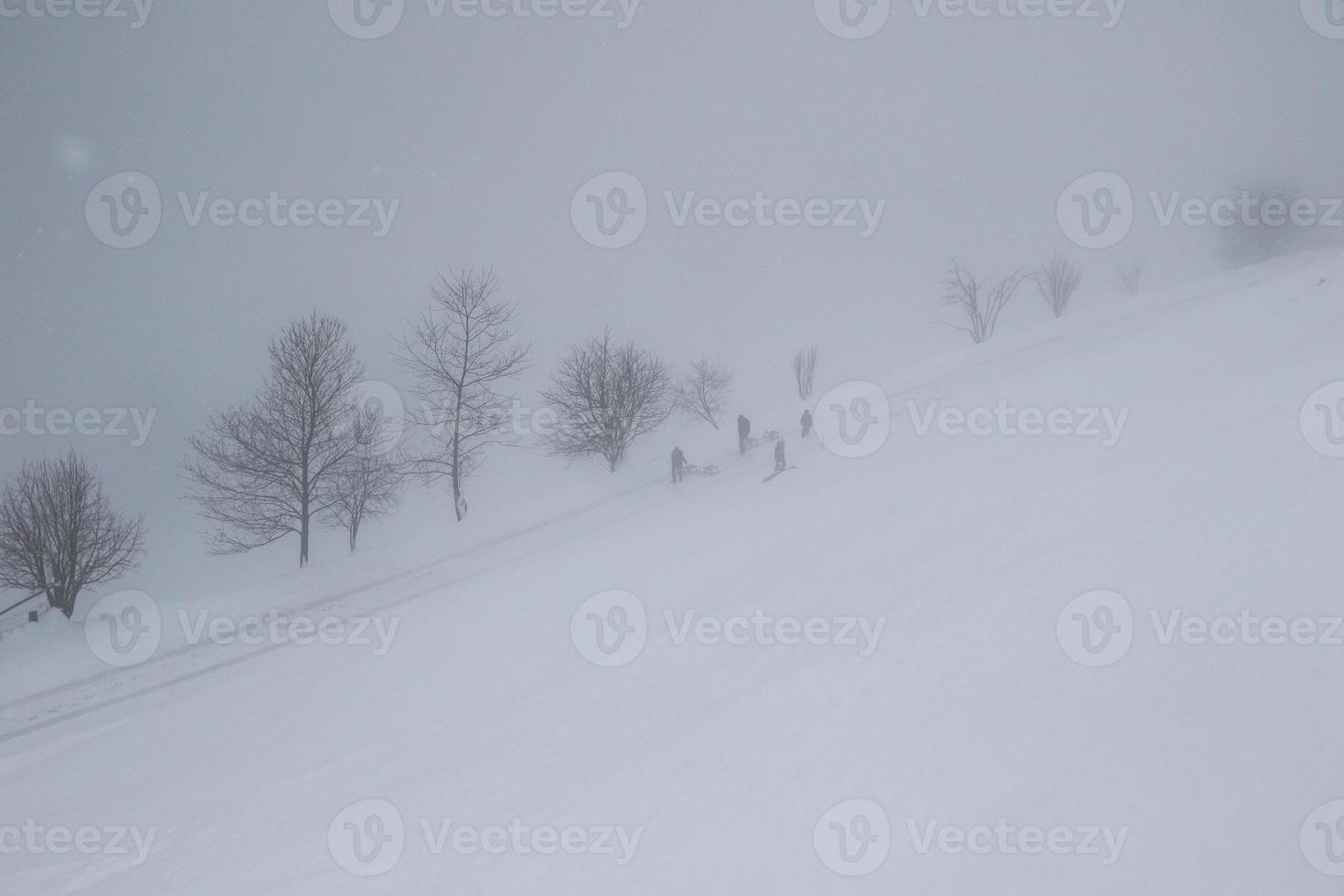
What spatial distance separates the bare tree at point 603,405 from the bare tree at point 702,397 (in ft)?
16.9

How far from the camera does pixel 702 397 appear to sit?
1307 inches

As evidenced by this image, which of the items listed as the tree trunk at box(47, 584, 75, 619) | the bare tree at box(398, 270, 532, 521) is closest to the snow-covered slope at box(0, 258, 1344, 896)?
the tree trunk at box(47, 584, 75, 619)

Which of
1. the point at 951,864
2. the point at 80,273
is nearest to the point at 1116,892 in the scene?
the point at 951,864

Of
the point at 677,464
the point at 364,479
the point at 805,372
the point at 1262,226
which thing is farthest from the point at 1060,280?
the point at 364,479

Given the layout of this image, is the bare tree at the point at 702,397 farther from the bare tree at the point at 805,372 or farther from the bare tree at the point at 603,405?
the bare tree at the point at 805,372

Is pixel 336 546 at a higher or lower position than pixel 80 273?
lower

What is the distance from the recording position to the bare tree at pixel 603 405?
26062mm

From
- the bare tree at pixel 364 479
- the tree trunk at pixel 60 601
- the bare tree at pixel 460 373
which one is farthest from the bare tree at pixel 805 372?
the tree trunk at pixel 60 601

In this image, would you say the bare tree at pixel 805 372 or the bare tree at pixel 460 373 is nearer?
the bare tree at pixel 460 373

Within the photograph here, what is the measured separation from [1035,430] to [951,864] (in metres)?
12.9

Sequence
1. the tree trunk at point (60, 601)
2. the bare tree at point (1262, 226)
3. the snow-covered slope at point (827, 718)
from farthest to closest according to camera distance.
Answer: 1. the bare tree at point (1262, 226)
2. the tree trunk at point (60, 601)
3. the snow-covered slope at point (827, 718)

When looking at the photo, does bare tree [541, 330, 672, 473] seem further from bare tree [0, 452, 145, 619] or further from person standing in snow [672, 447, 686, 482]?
bare tree [0, 452, 145, 619]

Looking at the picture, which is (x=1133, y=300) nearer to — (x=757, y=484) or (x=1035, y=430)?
(x=1035, y=430)

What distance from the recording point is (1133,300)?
36.8 m
